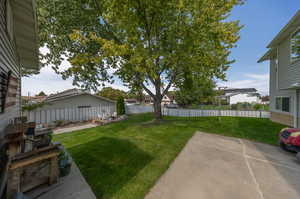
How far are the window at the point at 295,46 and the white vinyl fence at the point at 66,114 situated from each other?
13.2 metres

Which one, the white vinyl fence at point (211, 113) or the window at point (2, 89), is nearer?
the window at point (2, 89)

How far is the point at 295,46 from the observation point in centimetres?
660

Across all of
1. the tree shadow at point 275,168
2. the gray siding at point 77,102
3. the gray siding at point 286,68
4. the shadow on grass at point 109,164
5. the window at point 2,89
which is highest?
the gray siding at point 286,68

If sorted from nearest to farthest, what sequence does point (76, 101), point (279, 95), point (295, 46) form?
point (295, 46), point (279, 95), point (76, 101)

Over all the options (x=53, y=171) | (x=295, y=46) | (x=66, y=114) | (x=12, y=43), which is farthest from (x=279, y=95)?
(x=66, y=114)

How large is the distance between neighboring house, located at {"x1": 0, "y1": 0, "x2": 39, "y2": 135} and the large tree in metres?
1.60

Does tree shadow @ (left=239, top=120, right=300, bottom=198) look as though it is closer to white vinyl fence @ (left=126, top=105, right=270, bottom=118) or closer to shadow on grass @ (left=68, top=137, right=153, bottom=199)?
shadow on grass @ (left=68, top=137, right=153, bottom=199)

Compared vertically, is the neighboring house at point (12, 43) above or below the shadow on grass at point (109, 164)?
above

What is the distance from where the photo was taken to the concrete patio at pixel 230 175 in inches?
84.0

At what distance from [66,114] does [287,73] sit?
52.0ft

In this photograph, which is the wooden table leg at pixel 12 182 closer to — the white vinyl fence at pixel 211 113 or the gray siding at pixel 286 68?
the gray siding at pixel 286 68

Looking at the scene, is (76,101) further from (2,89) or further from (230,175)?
(230,175)

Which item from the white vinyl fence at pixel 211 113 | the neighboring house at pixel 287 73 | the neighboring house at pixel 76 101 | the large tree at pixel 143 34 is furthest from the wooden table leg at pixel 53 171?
the white vinyl fence at pixel 211 113

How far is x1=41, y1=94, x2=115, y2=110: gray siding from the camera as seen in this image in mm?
10297
